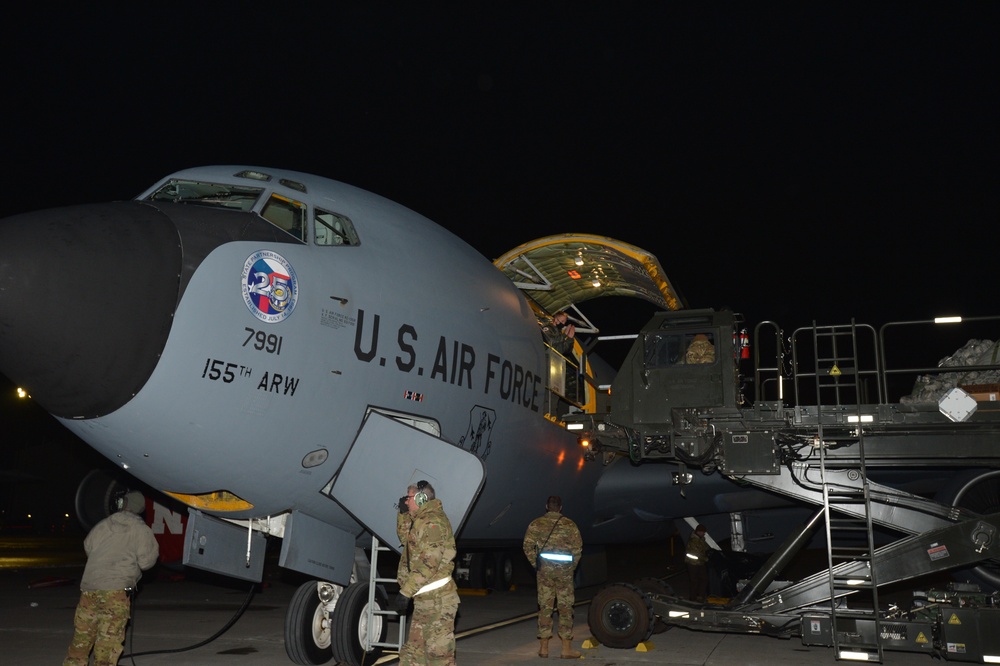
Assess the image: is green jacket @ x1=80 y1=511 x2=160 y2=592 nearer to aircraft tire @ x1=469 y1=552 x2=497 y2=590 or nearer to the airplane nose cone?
the airplane nose cone

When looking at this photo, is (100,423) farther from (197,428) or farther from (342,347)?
(342,347)

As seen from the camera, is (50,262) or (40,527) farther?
(40,527)

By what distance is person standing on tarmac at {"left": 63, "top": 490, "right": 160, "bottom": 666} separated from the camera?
25.7 ft

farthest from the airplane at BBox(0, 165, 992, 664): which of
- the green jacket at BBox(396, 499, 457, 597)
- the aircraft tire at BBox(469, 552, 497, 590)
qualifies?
the aircraft tire at BBox(469, 552, 497, 590)

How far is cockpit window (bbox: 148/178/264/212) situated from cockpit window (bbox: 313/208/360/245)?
0.64 m

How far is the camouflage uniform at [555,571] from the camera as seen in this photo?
9.85 meters

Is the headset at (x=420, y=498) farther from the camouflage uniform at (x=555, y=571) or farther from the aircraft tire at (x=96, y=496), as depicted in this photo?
the aircraft tire at (x=96, y=496)

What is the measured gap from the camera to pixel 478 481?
8.30 m

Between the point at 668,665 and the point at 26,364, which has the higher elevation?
the point at 26,364

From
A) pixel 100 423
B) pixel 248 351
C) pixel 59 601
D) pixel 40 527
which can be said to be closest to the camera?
pixel 100 423

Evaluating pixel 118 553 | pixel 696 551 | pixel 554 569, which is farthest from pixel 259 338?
pixel 696 551

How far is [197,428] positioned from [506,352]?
4.41 metres

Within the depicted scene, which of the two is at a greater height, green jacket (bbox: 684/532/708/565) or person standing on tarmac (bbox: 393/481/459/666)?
green jacket (bbox: 684/532/708/565)

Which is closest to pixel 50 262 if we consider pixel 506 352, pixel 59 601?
pixel 506 352
